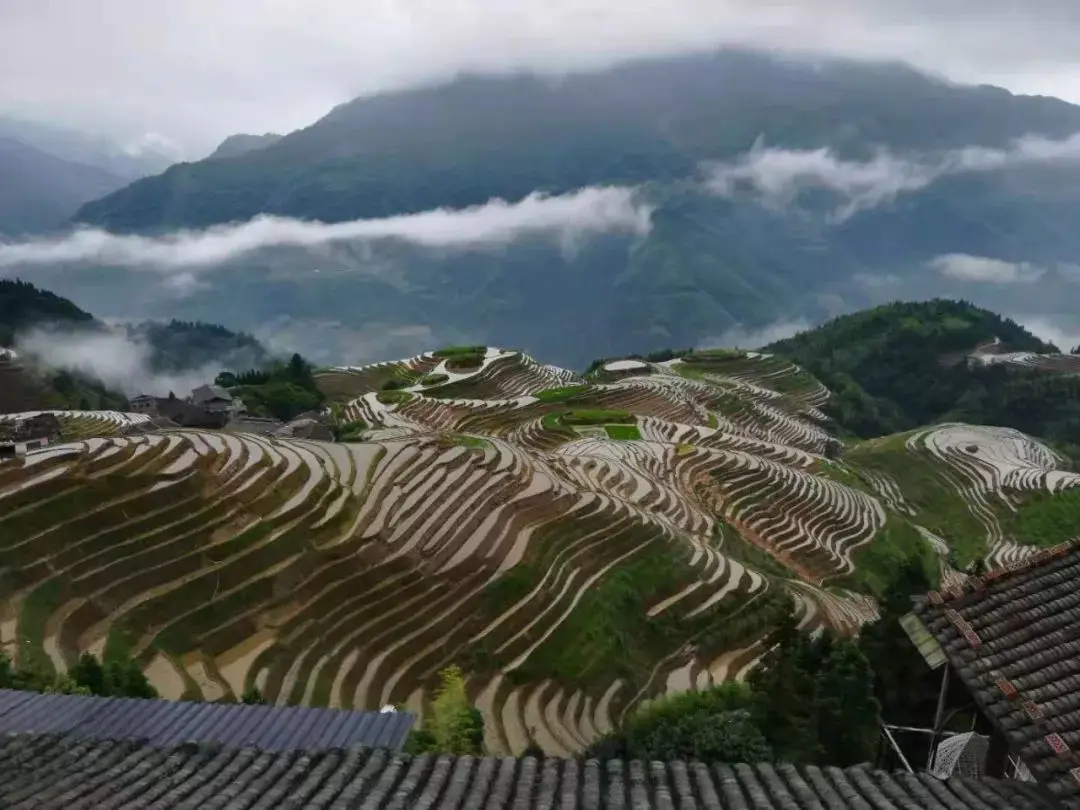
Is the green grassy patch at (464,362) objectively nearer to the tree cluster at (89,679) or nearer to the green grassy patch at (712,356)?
the green grassy patch at (712,356)

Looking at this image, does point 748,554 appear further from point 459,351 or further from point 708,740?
point 459,351

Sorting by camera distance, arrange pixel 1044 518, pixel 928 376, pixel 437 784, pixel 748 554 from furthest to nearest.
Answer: pixel 928 376
pixel 1044 518
pixel 748 554
pixel 437 784

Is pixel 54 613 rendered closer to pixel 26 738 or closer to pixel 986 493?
pixel 26 738

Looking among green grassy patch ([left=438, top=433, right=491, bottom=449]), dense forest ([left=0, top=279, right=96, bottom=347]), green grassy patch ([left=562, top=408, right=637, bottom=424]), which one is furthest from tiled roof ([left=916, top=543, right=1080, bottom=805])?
dense forest ([left=0, top=279, right=96, bottom=347])

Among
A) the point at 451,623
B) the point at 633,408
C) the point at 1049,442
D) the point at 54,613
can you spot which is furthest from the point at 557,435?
the point at 1049,442

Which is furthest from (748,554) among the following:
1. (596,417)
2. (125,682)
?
(125,682)

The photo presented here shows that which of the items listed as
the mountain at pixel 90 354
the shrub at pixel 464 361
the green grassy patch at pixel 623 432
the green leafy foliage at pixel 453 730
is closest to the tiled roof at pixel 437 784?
the green leafy foliage at pixel 453 730
